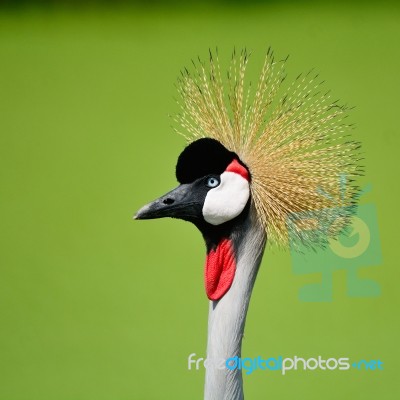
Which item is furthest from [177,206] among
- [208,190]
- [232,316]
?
[232,316]

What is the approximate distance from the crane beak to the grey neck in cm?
10

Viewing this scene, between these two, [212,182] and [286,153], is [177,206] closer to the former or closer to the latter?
[212,182]

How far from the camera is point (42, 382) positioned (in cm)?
200

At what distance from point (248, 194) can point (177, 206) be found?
0.13m

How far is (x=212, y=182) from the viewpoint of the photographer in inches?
39.1

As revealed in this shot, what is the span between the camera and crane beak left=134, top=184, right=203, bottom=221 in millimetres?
990

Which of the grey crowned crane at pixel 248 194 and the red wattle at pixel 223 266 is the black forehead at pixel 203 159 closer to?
the grey crowned crane at pixel 248 194

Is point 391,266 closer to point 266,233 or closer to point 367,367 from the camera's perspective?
point 367,367

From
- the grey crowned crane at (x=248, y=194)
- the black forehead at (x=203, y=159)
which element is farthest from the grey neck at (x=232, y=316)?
the black forehead at (x=203, y=159)

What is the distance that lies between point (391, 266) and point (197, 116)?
107cm

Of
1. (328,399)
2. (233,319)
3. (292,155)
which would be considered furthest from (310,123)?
(328,399)

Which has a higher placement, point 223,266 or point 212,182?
point 212,182

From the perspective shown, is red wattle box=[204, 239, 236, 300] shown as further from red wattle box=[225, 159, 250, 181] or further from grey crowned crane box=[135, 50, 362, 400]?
red wattle box=[225, 159, 250, 181]

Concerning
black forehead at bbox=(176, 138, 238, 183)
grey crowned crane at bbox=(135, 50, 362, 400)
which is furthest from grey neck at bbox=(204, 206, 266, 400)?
black forehead at bbox=(176, 138, 238, 183)
